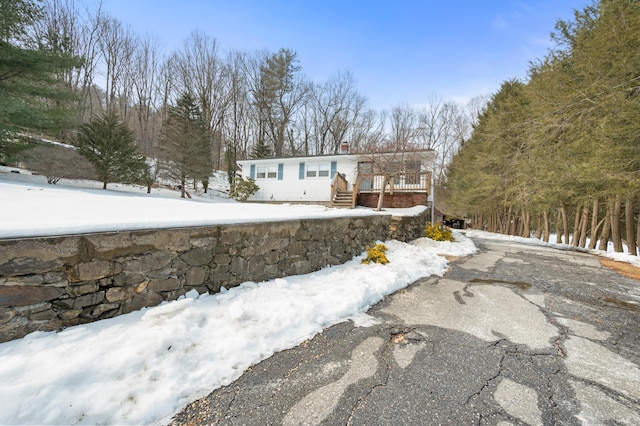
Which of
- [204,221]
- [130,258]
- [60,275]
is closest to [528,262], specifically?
[204,221]

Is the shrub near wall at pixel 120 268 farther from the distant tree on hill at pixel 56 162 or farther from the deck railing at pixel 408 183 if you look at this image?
the distant tree on hill at pixel 56 162

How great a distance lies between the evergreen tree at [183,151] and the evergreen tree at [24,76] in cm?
557

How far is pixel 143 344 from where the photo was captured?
5.83ft

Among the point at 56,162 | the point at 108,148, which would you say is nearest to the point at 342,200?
the point at 108,148

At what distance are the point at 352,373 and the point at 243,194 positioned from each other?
15.3m

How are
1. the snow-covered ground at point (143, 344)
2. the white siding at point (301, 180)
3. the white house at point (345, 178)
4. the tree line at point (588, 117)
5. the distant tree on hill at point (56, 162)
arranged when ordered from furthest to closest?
the white siding at point (301, 180)
the white house at point (345, 178)
the distant tree on hill at point (56, 162)
the tree line at point (588, 117)
the snow-covered ground at point (143, 344)

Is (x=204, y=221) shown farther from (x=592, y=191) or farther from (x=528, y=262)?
(x=592, y=191)

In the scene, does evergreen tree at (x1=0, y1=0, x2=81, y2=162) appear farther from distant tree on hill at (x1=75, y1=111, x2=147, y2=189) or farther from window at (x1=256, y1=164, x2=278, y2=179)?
window at (x1=256, y1=164, x2=278, y2=179)

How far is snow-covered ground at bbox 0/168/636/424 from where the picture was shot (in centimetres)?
137

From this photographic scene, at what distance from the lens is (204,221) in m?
2.70

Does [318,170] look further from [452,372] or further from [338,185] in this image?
[452,372]

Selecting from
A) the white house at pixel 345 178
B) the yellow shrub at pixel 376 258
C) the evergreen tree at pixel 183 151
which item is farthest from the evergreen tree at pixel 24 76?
the yellow shrub at pixel 376 258

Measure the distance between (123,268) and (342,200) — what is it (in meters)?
11.7

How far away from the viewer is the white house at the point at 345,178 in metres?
11.8
